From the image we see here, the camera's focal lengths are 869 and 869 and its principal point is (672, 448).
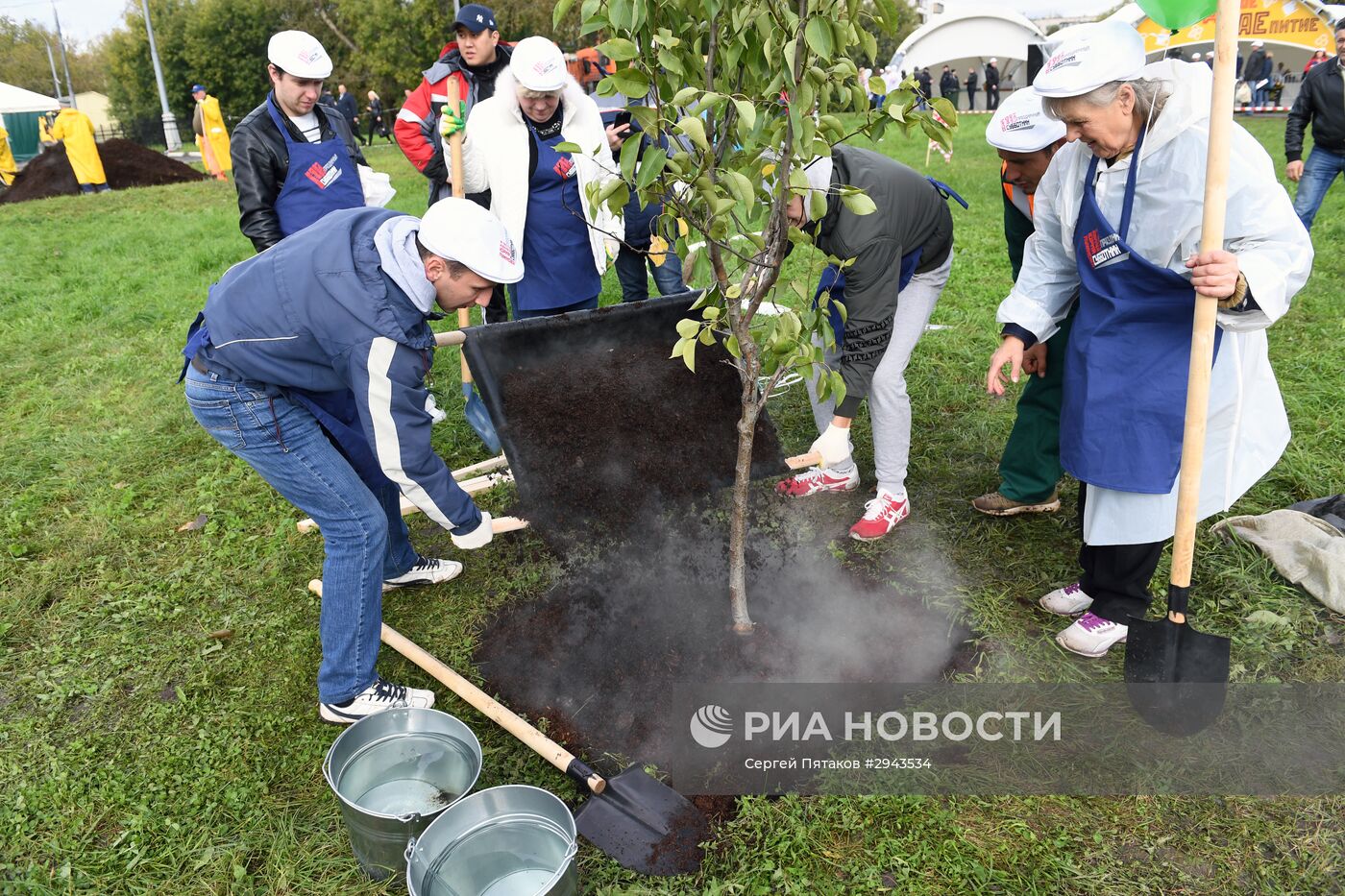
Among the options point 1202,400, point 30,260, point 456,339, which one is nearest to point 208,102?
point 30,260

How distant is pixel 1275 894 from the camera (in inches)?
90.7

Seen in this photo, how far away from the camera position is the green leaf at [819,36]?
1.99 meters

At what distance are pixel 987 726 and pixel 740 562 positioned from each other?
3.24ft

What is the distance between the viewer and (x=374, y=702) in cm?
300

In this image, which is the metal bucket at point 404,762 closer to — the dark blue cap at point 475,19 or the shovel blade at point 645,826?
the shovel blade at point 645,826

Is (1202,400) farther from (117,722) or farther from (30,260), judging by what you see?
(30,260)

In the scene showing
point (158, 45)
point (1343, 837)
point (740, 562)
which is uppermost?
point (158, 45)

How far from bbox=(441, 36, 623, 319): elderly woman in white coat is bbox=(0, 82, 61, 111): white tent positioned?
23.6m

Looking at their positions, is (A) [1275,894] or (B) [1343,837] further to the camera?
(B) [1343,837]

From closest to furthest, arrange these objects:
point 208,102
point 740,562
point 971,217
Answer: point 740,562, point 971,217, point 208,102

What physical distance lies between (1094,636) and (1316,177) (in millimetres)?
6127

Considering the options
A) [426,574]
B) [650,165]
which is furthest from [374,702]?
[650,165]

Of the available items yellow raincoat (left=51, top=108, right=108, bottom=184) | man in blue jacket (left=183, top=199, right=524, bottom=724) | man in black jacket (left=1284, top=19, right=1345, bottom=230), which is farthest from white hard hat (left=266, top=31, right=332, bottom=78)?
yellow raincoat (left=51, top=108, right=108, bottom=184)

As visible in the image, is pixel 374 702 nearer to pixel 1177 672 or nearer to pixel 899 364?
pixel 899 364
